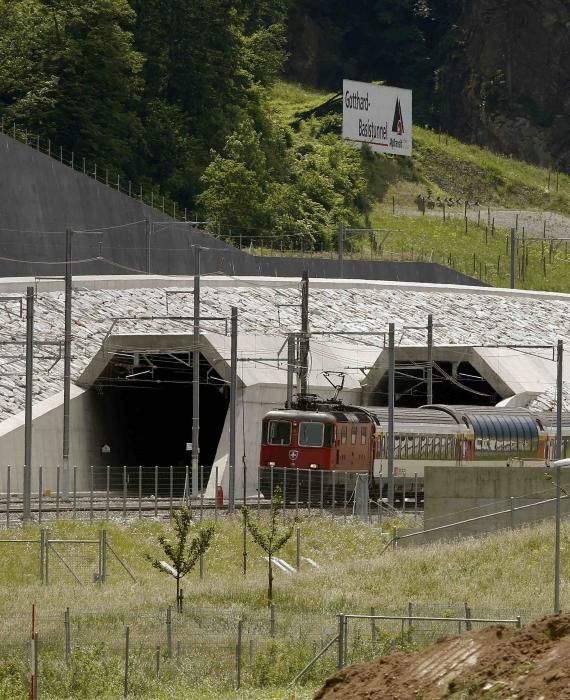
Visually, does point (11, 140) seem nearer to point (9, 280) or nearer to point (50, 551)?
point (9, 280)

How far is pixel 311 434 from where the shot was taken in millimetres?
61625

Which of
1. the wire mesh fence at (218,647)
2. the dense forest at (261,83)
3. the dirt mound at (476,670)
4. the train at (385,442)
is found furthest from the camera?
the dense forest at (261,83)

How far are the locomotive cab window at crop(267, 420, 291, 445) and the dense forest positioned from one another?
49620 mm

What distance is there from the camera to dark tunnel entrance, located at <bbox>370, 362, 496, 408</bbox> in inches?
3135

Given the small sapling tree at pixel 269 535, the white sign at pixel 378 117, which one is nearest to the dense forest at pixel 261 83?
the white sign at pixel 378 117

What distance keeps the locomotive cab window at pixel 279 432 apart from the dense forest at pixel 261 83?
4962 cm

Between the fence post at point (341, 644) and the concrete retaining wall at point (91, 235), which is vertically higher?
the concrete retaining wall at point (91, 235)

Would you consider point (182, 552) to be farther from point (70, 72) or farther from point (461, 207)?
point (461, 207)

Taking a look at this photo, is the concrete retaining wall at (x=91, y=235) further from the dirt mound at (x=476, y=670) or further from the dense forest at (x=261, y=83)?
the dirt mound at (x=476, y=670)

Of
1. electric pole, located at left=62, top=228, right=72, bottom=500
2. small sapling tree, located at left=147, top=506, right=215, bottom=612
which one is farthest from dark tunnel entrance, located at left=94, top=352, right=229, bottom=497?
small sapling tree, located at left=147, top=506, right=215, bottom=612

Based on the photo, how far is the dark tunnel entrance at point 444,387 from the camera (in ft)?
261

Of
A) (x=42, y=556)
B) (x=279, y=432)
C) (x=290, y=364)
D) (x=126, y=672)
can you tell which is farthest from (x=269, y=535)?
(x=290, y=364)

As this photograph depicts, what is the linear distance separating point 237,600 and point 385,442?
23.3 m

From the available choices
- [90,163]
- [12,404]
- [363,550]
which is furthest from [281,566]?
[90,163]
